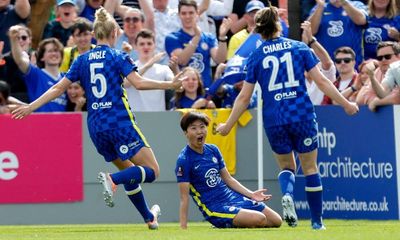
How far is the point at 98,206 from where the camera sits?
16.3 m

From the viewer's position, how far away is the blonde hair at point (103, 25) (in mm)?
12461

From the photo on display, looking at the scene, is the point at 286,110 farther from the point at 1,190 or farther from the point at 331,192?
the point at 1,190

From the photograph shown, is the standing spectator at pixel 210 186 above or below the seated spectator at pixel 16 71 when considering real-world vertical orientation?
below

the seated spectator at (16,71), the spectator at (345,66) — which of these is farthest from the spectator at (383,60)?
the seated spectator at (16,71)

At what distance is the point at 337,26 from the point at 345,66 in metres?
1.14

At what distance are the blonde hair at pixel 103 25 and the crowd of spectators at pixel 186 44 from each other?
2.99 metres

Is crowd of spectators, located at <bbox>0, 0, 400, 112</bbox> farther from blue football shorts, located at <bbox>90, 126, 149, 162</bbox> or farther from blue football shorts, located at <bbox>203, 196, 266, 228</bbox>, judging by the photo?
blue football shorts, located at <bbox>203, 196, 266, 228</bbox>

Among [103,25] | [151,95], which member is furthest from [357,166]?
[103,25]

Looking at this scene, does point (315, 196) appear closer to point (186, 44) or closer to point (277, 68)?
point (277, 68)

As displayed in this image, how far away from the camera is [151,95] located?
663 inches

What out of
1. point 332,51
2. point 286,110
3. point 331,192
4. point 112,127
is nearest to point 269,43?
point 286,110

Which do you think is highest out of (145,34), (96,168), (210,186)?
(145,34)

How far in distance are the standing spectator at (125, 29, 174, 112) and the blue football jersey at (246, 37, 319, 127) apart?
438 cm

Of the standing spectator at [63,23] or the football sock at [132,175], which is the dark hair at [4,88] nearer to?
the standing spectator at [63,23]
